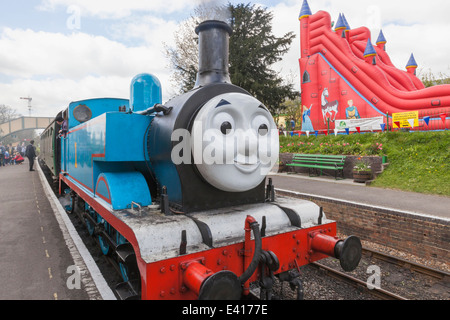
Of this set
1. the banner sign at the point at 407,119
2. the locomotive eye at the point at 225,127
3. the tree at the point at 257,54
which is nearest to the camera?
the locomotive eye at the point at 225,127

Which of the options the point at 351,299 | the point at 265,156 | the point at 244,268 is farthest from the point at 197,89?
the point at 351,299

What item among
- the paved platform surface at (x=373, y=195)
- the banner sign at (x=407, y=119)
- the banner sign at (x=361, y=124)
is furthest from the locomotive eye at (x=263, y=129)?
the banner sign at (x=361, y=124)

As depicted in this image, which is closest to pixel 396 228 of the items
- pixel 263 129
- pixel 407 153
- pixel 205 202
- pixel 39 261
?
pixel 263 129

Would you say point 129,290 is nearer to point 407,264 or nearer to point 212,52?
point 212,52

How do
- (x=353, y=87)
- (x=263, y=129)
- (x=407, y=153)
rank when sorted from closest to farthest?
(x=263, y=129) < (x=407, y=153) < (x=353, y=87)

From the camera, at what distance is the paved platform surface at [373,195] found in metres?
5.48

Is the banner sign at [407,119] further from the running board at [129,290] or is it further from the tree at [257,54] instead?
the running board at [129,290]

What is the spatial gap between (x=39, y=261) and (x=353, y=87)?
14768mm

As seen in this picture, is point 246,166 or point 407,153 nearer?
point 246,166

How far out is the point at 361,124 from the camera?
13516 millimetres

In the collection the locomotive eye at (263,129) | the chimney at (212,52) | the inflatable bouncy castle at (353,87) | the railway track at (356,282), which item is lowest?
the railway track at (356,282)

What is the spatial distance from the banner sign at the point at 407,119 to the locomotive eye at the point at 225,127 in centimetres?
1057

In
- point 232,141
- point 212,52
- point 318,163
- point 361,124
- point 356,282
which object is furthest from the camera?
point 361,124

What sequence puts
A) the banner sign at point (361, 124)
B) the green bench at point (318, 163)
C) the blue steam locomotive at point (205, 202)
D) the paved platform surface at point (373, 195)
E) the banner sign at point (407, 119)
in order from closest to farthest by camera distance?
the blue steam locomotive at point (205, 202), the paved platform surface at point (373, 195), the green bench at point (318, 163), the banner sign at point (407, 119), the banner sign at point (361, 124)
